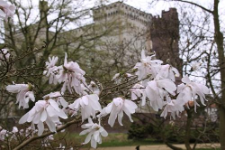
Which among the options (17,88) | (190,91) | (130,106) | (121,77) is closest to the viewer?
(130,106)

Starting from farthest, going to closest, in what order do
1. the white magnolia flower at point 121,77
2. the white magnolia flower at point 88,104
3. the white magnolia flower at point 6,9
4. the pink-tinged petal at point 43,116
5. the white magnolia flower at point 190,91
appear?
the white magnolia flower at point 121,77
the white magnolia flower at point 6,9
the white magnolia flower at point 190,91
the white magnolia flower at point 88,104
the pink-tinged petal at point 43,116

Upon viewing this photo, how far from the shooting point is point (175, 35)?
6.91m

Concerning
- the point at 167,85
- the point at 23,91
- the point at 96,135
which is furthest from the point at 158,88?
the point at 23,91

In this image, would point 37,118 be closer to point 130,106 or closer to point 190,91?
point 130,106

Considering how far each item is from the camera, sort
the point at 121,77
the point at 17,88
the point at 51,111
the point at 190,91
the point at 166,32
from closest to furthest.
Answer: the point at 51,111
the point at 190,91
the point at 17,88
the point at 121,77
the point at 166,32

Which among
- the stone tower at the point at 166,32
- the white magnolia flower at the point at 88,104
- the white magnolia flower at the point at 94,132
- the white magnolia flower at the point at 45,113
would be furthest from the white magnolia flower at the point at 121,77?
the stone tower at the point at 166,32

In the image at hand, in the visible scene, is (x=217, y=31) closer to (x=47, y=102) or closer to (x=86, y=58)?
(x=47, y=102)

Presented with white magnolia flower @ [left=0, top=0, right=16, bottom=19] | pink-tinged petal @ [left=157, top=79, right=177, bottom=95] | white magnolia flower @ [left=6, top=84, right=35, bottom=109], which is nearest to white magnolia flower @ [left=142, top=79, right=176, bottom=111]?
pink-tinged petal @ [left=157, top=79, right=177, bottom=95]

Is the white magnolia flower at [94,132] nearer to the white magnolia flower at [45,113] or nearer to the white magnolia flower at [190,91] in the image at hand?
the white magnolia flower at [45,113]

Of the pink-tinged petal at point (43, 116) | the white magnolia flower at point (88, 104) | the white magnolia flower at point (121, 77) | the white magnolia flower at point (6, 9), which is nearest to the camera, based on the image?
the pink-tinged petal at point (43, 116)

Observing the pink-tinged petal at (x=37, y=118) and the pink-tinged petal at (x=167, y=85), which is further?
the pink-tinged petal at (x=167, y=85)

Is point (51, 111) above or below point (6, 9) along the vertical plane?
below

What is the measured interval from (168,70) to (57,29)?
1058 centimetres

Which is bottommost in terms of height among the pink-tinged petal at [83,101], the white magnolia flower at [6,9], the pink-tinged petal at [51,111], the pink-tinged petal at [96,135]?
the pink-tinged petal at [96,135]
